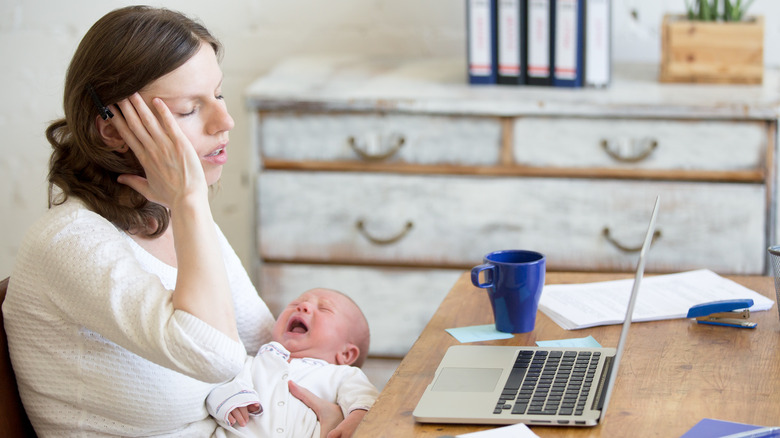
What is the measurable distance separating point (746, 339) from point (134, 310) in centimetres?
78

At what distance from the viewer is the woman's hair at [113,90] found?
1.14 m

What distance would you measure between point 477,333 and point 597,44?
1.27m

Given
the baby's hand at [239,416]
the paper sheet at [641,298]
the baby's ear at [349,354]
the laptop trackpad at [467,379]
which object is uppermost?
the laptop trackpad at [467,379]

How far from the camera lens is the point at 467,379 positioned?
1026 millimetres

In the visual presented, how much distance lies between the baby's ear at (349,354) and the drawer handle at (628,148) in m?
0.93

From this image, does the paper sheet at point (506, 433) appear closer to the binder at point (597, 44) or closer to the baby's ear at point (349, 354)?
the baby's ear at point (349, 354)

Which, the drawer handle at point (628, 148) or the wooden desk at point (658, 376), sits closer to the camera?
the wooden desk at point (658, 376)

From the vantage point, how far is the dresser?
2.11 m

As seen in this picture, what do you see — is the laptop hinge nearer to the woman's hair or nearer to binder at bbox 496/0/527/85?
the woman's hair

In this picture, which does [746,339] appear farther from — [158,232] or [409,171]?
[409,171]

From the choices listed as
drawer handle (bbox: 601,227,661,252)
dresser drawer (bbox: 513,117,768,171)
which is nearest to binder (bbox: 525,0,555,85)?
dresser drawer (bbox: 513,117,768,171)

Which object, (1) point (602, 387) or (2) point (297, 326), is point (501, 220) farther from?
(1) point (602, 387)

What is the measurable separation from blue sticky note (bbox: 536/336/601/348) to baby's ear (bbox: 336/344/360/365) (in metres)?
0.46

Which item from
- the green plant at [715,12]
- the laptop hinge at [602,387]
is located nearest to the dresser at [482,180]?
the green plant at [715,12]
